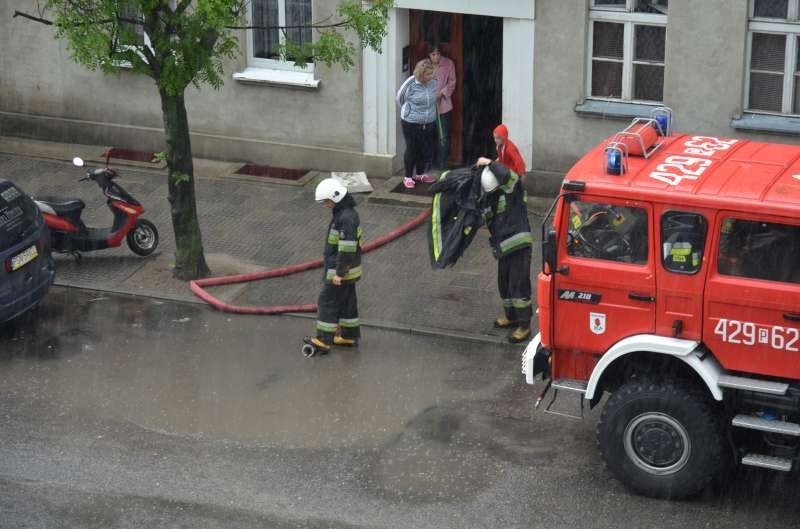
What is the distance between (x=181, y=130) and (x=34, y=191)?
3.86 m

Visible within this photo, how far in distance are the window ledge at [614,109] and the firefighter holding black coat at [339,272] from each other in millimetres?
4438

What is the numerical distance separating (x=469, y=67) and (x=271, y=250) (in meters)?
4.11

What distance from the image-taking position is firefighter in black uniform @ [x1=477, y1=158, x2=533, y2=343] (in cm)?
1229

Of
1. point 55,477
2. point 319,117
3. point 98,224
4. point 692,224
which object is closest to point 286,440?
point 55,477

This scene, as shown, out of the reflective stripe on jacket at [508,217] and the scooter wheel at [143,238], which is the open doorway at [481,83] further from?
the reflective stripe on jacket at [508,217]

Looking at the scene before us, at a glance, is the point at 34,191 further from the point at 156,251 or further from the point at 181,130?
the point at 181,130

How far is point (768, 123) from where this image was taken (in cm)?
1518

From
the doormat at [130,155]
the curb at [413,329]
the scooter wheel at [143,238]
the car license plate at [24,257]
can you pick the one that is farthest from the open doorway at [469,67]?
the car license plate at [24,257]

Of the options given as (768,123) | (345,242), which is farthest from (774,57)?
(345,242)

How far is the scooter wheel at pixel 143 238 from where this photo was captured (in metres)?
14.9

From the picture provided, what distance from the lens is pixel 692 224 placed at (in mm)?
9297

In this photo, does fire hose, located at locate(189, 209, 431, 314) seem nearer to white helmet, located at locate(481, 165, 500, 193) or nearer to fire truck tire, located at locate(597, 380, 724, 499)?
white helmet, located at locate(481, 165, 500, 193)

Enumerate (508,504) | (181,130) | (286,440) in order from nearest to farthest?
(508,504) → (286,440) → (181,130)

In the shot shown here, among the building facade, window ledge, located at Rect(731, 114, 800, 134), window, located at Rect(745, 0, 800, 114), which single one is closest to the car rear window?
the building facade
